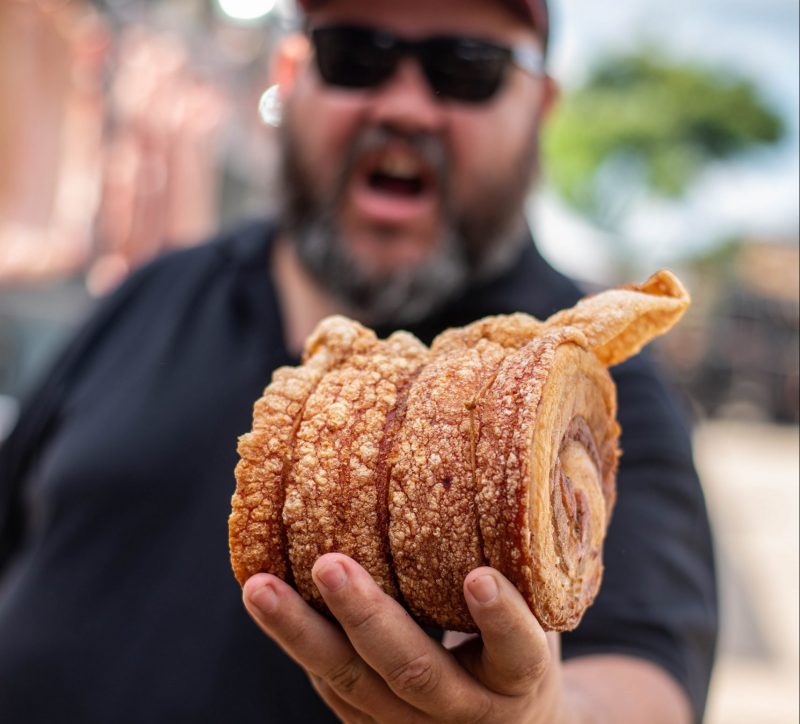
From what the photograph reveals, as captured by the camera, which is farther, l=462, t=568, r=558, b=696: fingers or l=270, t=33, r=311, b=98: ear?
l=270, t=33, r=311, b=98: ear

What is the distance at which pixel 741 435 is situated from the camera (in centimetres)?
1540

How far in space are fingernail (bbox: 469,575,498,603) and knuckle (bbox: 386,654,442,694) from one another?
0.14 meters

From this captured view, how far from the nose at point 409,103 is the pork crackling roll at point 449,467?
42.6 inches

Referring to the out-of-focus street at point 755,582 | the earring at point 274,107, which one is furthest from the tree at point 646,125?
the earring at point 274,107

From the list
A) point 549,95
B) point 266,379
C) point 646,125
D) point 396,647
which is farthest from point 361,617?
point 646,125

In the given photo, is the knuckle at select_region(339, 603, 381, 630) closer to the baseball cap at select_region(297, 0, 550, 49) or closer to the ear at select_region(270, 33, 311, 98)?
the baseball cap at select_region(297, 0, 550, 49)

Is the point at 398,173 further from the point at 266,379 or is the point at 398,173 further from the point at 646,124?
the point at 646,124

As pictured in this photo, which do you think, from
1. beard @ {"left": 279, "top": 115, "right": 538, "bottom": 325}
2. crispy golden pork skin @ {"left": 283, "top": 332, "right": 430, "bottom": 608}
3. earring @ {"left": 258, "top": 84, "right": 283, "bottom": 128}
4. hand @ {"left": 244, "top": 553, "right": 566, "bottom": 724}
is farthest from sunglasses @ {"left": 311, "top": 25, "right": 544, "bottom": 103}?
hand @ {"left": 244, "top": 553, "right": 566, "bottom": 724}

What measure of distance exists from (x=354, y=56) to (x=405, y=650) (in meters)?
1.61

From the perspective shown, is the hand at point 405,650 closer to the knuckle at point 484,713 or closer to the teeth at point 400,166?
the knuckle at point 484,713

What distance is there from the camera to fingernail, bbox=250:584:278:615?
40.8 inches

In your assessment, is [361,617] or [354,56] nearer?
[361,617]

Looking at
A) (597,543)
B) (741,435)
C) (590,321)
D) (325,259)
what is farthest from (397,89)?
(741,435)

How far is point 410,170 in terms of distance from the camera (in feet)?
7.16
